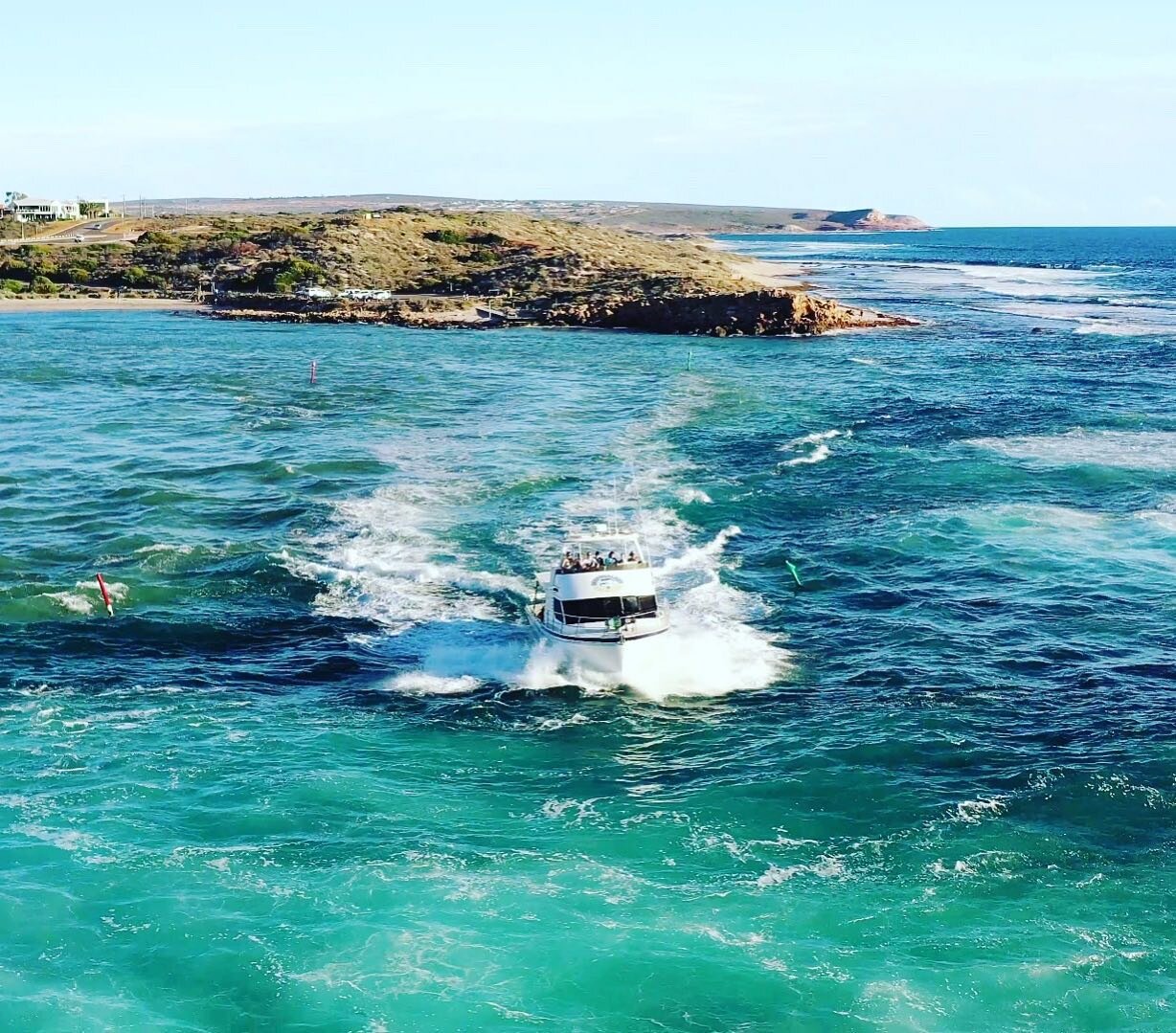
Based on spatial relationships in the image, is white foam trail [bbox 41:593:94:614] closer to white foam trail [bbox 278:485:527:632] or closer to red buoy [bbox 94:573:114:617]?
red buoy [bbox 94:573:114:617]

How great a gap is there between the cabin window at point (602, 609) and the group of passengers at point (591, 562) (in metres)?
1.13

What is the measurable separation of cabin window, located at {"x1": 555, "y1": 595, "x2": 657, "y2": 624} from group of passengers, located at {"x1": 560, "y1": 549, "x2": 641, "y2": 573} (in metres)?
1.13

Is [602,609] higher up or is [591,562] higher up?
[591,562]

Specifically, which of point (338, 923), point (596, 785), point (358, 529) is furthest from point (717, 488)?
point (338, 923)

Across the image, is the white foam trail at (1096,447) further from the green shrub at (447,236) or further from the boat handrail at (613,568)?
the green shrub at (447,236)

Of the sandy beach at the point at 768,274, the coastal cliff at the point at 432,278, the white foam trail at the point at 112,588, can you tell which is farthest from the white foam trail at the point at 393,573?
the sandy beach at the point at 768,274

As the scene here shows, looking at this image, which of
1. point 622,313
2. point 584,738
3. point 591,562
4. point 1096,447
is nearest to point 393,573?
point 591,562

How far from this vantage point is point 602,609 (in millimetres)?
38188

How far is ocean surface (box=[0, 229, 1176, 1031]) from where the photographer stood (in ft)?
83.1

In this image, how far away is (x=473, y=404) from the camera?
81.2 meters

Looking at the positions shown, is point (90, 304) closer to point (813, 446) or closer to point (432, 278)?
point (432, 278)

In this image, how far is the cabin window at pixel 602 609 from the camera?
38.2 m

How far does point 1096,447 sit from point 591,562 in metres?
38.6

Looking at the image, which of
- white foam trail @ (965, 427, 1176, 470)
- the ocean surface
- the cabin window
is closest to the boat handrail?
the cabin window
